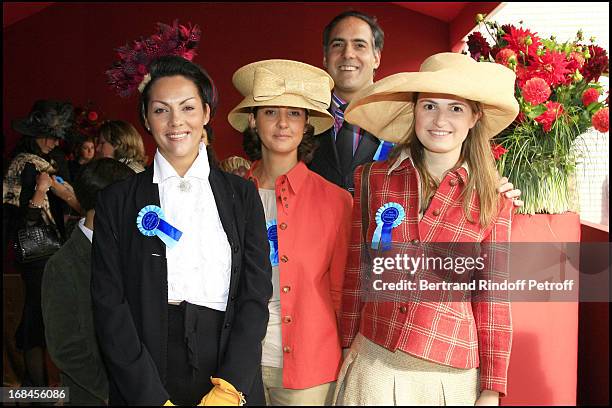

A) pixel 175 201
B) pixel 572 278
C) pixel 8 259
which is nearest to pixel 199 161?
pixel 175 201

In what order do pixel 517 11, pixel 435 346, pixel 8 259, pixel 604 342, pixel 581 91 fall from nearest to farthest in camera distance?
pixel 435 346 → pixel 581 91 → pixel 604 342 → pixel 517 11 → pixel 8 259

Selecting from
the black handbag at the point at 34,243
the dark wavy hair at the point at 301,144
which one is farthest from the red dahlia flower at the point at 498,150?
the black handbag at the point at 34,243

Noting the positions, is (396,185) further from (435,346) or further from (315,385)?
(315,385)

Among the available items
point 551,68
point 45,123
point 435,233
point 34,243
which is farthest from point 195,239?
point 45,123

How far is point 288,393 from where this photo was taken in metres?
2.20

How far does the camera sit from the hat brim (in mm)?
2320

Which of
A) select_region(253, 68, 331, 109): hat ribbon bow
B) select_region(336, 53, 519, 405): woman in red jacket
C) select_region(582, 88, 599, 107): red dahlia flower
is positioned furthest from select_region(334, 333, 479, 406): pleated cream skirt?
select_region(582, 88, 599, 107): red dahlia flower

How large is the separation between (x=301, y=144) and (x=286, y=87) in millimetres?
241

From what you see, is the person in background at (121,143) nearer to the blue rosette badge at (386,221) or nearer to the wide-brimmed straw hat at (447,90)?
the wide-brimmed straw hat at (447,90)

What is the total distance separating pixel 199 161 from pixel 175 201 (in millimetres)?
138

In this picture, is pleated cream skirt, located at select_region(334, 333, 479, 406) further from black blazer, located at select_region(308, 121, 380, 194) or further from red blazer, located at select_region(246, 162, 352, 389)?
black blazer, located at select_region(308, 121, 380, 194)

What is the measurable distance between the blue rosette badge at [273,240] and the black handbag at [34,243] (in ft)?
5.88

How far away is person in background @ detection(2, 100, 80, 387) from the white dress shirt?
1956mm

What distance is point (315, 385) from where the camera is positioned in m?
2.19
